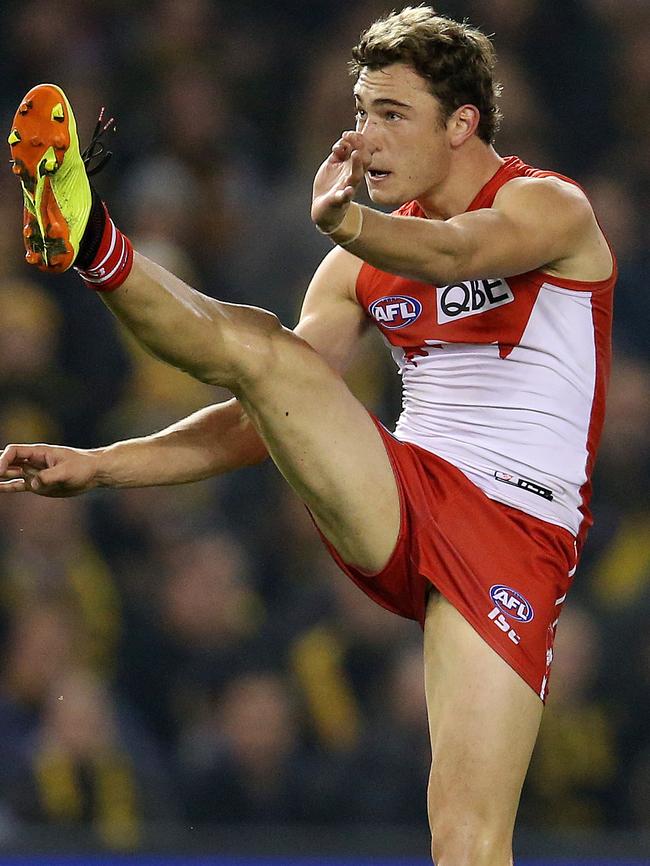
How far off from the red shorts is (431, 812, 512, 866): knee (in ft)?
0.90

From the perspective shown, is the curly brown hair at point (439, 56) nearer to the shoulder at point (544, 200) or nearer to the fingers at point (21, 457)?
the shoulder at point (544, 200)

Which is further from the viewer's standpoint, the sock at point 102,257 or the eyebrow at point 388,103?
the eyebrow at point 388,103

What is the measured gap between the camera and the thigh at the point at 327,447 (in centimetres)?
279

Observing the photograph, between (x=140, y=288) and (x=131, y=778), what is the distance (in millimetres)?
2587

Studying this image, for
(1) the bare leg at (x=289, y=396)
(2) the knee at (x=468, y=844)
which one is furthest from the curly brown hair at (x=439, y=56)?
(2) the knee at (x=468, y=844)

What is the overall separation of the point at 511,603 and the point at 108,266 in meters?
0.97

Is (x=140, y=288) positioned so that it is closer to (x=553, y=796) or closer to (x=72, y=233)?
(x=72, y=233)

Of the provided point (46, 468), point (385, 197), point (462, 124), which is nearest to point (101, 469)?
point (46, 468)

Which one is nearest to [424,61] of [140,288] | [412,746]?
[140,288]

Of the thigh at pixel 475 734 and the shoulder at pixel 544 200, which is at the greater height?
the shoulder at pixel 544 200

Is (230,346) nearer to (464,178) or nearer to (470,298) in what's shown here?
(470,298)

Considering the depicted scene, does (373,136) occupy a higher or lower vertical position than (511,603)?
higher

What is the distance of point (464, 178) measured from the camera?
3.12 meters

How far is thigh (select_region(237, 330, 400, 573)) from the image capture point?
2.79 m
